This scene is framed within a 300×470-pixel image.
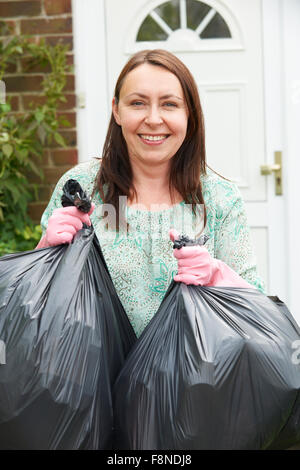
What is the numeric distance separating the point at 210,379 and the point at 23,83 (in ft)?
7.81

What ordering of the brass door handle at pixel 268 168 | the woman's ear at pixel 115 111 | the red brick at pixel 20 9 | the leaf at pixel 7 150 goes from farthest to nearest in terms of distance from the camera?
the brass door handle at pixel 268 168 → the red brick at pixel 20 9 → the leaf at pixel 7 150 → the woman's ear at pixel 115 111

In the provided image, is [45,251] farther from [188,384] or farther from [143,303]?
[188,384]

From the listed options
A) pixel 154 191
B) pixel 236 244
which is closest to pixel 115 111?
pixel 154 191

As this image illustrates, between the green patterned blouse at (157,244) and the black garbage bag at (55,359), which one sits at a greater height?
the green patterned blouse at (157,244)

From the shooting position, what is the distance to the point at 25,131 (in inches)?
121

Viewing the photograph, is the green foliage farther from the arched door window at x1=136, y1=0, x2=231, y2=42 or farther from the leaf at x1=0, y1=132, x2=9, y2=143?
the arched door window at x1=136, y1=0, x2=231, y2=42

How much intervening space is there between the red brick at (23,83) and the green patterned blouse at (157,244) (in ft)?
5.28

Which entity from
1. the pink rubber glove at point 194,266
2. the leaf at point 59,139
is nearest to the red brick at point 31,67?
the leaf at point 59,139

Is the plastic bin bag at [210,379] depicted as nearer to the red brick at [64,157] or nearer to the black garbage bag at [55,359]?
the black garbage bag at [55,359]

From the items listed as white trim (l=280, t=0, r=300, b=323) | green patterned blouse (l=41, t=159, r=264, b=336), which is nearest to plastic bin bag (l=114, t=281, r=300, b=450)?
green patterned blouse (l=41, t=159, r=264, b=336)

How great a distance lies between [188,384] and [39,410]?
1.01ft

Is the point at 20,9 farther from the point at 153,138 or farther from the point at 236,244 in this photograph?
the point at 236,244

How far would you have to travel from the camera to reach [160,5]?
3.15 metres

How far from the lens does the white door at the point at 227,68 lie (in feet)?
10.3
